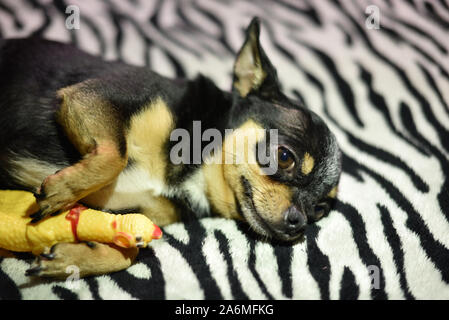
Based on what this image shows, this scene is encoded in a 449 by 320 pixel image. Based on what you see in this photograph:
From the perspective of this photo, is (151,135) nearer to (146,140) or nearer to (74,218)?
(146,140)

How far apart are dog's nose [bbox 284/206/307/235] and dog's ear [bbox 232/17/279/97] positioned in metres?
0.57

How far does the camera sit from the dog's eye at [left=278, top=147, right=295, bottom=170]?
1.67 m

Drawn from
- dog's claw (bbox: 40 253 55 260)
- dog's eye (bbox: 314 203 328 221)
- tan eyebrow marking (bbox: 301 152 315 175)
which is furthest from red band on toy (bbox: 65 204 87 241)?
dog's eye (bbox: 314 203 328 221)

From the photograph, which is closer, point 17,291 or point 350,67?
point 17,291

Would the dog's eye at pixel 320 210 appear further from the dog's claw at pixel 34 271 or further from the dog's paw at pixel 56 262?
the dog's claw at pixel 34 271

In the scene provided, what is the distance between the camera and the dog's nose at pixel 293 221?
5.17 feet

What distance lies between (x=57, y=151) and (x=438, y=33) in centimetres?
231

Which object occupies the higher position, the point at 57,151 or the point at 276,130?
the point at 276,130

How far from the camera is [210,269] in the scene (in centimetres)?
154

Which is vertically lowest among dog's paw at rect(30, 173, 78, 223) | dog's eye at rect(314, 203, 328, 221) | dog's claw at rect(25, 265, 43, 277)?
dog's claw at rect(25, 265, 43, 277)

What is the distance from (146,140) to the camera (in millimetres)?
1617

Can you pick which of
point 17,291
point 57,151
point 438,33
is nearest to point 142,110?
point 57,151

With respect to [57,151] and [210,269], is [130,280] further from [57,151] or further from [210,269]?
Result: [57,151]

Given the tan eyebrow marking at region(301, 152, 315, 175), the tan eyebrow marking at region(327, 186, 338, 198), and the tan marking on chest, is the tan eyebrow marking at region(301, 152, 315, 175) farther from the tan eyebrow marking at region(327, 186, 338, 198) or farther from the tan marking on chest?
the tan marking on chest
